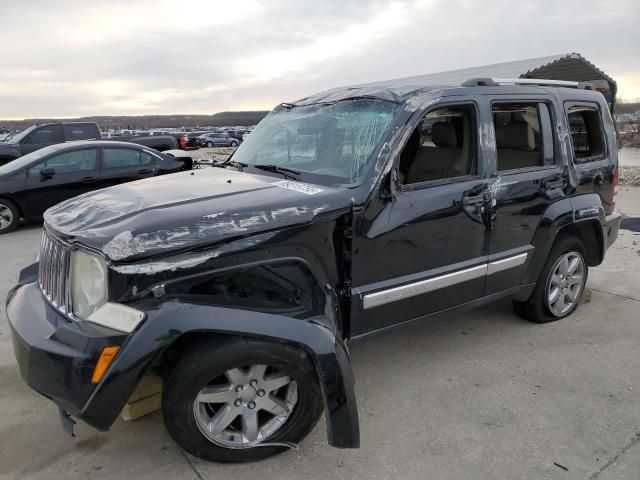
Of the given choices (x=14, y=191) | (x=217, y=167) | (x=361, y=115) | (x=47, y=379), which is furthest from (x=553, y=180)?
(x=14, y=191)

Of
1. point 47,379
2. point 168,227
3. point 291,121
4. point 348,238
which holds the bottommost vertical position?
point 47,379

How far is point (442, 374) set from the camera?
3.54m

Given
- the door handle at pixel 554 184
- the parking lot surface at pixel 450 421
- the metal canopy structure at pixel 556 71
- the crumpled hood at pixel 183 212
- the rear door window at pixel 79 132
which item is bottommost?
the parking lot surface at pixel 450 421

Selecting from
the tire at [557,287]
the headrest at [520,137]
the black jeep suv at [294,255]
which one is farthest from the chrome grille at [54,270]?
the tire at [557,287]

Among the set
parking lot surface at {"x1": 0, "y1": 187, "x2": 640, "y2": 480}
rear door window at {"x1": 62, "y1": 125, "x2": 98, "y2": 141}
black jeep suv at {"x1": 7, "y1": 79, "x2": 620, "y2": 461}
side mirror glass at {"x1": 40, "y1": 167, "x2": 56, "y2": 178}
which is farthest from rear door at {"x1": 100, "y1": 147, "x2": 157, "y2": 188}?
rear door window at {"x1": 62, "y1": 125, "x2": 98, "y2": 141}

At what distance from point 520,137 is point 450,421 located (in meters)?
2.28

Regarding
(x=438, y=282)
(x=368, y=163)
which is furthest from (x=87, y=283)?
(x=438, y=282)

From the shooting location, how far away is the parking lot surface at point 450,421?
2.60 metres

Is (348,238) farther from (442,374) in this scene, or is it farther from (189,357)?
(442,374)

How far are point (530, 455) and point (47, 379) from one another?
8.00 feet

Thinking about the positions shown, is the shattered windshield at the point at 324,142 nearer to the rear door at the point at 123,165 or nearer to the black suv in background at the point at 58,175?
the black suv in background at the point at 58,175

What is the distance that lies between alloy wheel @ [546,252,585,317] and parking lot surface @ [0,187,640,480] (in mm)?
181

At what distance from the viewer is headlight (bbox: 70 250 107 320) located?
2.30 m

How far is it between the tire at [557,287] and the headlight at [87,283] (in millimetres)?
3332
